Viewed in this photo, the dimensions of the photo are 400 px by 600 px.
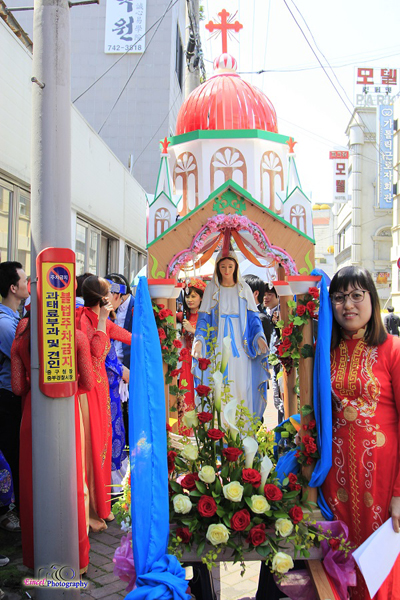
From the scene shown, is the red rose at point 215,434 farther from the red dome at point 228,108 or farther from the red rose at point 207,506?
the red dome at point 228,108

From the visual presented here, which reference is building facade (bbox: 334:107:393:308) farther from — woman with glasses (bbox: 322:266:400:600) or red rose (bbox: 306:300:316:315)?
woman with glasses (bbox: 322:266:400:600)

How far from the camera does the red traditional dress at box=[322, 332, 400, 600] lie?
8.23 feet

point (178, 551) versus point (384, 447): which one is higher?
point (384, 447)

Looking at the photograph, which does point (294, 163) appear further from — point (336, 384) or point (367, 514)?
point (367, 514)

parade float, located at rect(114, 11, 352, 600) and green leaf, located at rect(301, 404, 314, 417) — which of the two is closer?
parade float, located at rect(114, 11, 352, 600)

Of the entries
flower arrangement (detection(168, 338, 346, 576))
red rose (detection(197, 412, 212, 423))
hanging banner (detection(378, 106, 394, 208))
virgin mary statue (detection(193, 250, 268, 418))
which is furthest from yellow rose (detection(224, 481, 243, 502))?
hanging banner (detection(378, 106, 394, 208))

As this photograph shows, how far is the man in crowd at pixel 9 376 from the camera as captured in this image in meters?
3.90

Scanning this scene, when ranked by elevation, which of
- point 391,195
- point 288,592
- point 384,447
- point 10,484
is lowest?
point 288,592

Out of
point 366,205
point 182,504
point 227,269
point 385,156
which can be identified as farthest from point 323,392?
point 366,205

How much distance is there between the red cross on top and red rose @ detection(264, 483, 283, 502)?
3.51 meters

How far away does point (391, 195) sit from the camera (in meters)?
29.1

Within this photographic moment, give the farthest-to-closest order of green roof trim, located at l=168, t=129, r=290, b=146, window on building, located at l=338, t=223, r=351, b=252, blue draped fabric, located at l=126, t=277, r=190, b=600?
window on building, located at l=338, t=223, r=351, b=252, green roof trim, located at l=168, t=129, r=290, b=146, blue draped fabric, located at l=126, t=277, r=190, b=600

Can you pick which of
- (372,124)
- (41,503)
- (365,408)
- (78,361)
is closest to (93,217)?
(78,361)

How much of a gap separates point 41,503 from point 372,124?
122ft
